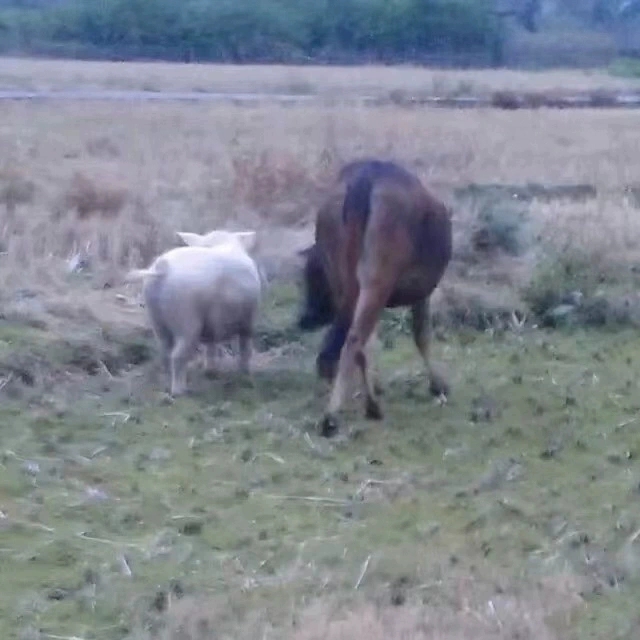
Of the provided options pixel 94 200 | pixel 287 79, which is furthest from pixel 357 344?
pixel 287 79

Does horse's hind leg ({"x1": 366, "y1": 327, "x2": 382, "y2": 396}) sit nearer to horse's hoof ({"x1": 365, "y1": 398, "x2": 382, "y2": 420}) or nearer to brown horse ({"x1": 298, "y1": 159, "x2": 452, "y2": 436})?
brown horse ({"x1": 298, "y1": 159, "x2": 452, "y2": 436})

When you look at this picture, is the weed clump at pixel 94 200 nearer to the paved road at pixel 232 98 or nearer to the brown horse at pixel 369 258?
the brown horse at pixel 369 258

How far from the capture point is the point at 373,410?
9.75 meters

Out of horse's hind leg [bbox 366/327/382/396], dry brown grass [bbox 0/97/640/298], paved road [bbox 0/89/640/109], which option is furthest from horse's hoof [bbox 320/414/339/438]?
paved road [bbox 0/89/640/109]

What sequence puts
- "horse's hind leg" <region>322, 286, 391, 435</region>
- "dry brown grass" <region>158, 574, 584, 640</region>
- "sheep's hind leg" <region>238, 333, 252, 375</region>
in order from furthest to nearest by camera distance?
"sheep's hind leg" <region>238, 333, 252, 375</region> < "horse's hind leg" <region>322, 286, 391, 435</region> < "dry brown grass" <region>158, 574, 584, 640</region>

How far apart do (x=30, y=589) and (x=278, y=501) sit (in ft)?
5.53

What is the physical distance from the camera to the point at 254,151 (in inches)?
877

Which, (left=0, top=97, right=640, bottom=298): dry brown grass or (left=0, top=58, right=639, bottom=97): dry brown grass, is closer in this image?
(left=0, top=97, right=640, bottom=298): dry brown grass

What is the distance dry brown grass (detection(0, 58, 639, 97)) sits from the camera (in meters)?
46.0

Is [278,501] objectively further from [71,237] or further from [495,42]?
[495,42]

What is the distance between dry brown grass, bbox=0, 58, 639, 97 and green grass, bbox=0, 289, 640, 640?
32.2m

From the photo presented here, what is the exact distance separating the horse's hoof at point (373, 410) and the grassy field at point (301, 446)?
77mm

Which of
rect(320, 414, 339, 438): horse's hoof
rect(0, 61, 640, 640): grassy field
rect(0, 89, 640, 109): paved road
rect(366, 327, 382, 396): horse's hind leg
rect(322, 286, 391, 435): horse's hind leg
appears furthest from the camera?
rect(0, 89, 640, 109): paved road

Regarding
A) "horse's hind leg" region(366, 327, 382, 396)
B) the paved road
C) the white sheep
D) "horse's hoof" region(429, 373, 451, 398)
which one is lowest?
the paved road
